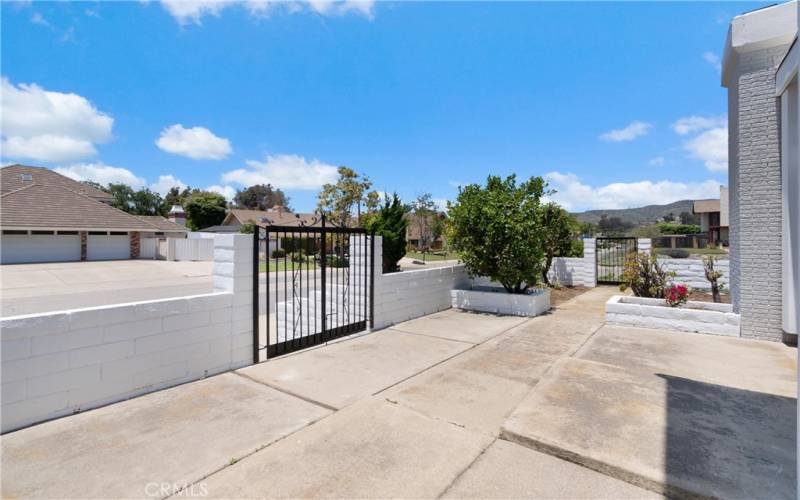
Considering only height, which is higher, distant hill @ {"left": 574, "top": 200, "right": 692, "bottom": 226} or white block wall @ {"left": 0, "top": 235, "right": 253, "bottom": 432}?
distant hill @ {"left": 574, "top": 200, "right": 692, "bottom": 226}

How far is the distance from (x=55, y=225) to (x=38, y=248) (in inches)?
68.9

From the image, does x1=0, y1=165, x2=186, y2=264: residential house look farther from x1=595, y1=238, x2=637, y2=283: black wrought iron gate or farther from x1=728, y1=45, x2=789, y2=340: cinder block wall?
x1=728, y1=45, x2=789, y2=340: cinder block wall

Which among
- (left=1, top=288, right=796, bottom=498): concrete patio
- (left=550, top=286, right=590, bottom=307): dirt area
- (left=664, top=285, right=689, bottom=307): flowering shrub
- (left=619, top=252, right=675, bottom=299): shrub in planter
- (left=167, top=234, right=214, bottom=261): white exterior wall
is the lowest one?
(left=1, top=288, right=796, bottom=498): concrete patio

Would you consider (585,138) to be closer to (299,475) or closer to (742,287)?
(742,287)

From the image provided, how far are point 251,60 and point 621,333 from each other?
13.6 meters

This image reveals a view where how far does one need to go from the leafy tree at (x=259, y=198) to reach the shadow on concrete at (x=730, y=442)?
71462mm

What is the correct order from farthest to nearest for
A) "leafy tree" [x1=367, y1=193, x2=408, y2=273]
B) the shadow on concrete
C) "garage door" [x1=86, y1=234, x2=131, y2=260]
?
"garage door" [x1=86, y1=234, x2=131, y2=260]
"leafy tree" [x1=367, y1=193, x2=408, y2=273]
the shadow on concrete

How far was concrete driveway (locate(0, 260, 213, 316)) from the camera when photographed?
38.4ft

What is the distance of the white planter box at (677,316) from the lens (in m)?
6.48

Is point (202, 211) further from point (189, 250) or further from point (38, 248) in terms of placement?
point (38, 248)

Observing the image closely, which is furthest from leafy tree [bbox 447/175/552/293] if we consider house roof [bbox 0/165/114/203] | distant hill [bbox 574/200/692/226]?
distant hill [bbox 574/200/692/226]

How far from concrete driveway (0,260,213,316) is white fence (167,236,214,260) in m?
5.34

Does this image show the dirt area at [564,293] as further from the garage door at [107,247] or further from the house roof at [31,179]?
the house roof at [31,179]

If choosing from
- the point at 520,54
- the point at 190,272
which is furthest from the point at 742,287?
the point at 190,272
